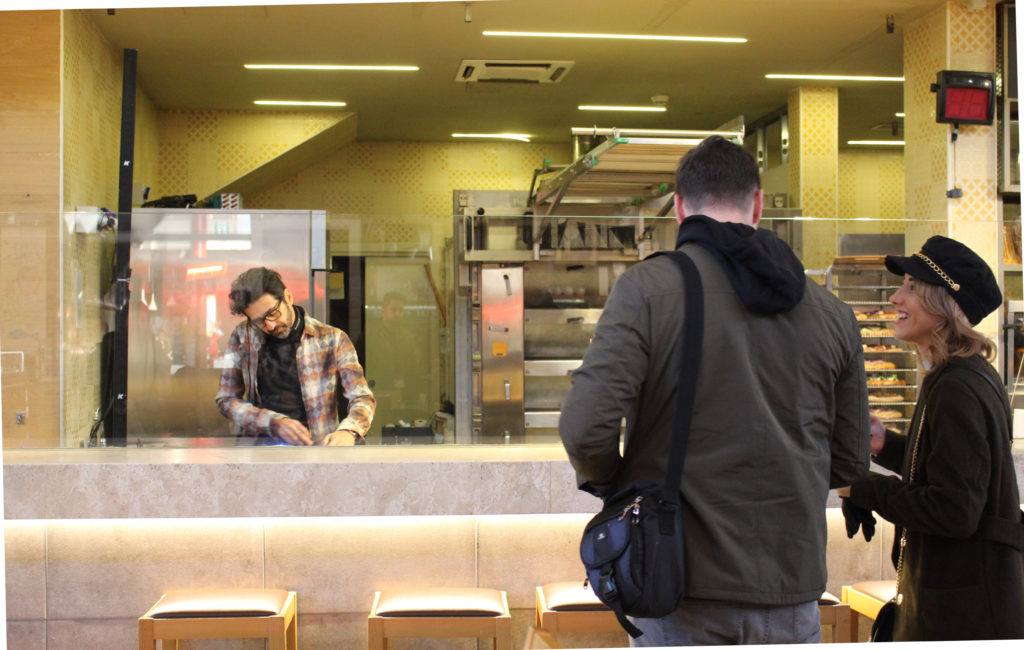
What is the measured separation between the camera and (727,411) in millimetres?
1542

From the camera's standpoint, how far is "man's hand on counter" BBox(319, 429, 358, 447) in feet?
11.2

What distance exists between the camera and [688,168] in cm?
167

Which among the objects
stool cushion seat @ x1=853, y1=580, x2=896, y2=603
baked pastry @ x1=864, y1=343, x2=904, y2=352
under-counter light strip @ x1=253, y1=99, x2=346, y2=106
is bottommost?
stool cushion seat @ x1=853, y1=580, x2=896, y2=603

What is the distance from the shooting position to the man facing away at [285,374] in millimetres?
3438

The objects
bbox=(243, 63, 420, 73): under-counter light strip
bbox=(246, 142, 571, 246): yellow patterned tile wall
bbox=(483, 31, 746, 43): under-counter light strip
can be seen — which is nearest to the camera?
bbox=(483, 31, 746, 43): under-counter light strip

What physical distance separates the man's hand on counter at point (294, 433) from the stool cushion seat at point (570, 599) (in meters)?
1.05

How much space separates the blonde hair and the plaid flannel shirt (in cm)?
216

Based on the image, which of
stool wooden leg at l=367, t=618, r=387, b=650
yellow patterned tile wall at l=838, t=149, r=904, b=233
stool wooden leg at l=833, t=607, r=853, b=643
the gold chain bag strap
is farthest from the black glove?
yellow patterned tile wall at l=838, t=149, r=904, b=233

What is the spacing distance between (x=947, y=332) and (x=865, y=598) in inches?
52.4

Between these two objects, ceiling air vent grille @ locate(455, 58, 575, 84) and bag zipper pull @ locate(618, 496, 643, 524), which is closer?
bag zipper pull @ locate(618, 496, 643, 524)

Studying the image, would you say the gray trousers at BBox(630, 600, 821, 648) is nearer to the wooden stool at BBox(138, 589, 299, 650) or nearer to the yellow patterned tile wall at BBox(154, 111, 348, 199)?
the wooden stool at BBox(138, 589, 299, 650)

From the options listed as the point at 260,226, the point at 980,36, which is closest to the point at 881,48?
the point at 980,36

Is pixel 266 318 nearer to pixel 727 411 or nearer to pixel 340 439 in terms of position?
pixel 340 439

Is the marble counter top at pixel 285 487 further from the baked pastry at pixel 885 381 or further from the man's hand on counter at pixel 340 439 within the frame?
the baked pastry at pixel 885 381
